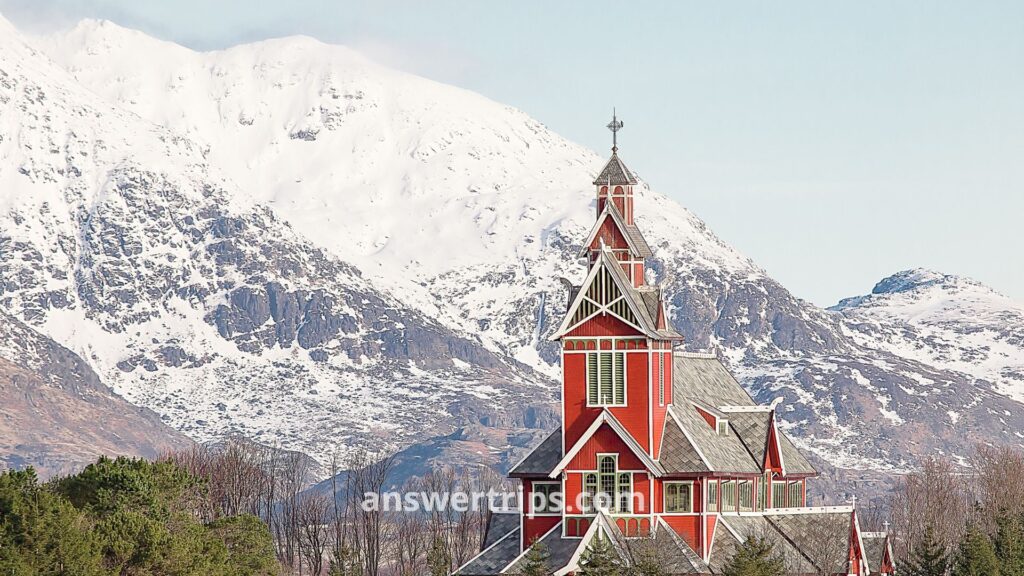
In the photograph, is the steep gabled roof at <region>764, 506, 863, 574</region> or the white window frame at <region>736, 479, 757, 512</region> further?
the white window frame at <region>736, 479, 757, 512</region>

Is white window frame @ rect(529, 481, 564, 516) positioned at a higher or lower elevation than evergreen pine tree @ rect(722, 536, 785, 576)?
higher

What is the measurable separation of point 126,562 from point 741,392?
52234 millimetres

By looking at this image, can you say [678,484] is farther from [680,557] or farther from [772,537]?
[772,537]

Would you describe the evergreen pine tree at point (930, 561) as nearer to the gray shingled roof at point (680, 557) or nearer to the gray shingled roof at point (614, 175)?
the gray shingled roof at point (680, 557)

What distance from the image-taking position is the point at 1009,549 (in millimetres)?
126500

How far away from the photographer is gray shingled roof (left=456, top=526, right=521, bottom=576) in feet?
392

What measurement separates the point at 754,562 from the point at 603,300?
742 inches

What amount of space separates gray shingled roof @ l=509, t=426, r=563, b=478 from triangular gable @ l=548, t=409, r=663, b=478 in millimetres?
2072

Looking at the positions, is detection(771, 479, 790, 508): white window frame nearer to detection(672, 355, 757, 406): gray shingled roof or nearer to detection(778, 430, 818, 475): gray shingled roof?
detection(778, 430, 818, 475): gray shingled roof

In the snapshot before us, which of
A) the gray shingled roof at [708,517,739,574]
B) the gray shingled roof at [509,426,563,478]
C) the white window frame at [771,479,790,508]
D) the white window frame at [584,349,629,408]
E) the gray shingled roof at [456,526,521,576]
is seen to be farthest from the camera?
the white window frame at [771,479,790,508]

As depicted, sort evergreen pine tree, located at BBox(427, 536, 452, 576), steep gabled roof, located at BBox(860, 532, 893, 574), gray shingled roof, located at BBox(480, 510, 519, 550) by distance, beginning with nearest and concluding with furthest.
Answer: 1. gray shingled roof, located at BBox(480, 510, 519, 550)
2. steep gabled roof, located at BBox(860, 532, 893, 574)
3. evergreen pine tree, located at BBox(427, 536, 452, 576)

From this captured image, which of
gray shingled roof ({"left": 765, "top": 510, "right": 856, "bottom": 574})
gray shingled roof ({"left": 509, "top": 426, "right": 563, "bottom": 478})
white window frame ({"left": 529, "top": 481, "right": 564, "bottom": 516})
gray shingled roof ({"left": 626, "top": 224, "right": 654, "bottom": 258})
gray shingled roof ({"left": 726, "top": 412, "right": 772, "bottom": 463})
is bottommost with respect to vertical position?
gray shingled roof ({"left": 765, "top": 510, "right": 856, "bottom": 574})

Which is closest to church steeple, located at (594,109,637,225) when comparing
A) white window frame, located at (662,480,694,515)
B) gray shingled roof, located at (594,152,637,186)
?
gray shingled roof, located at (594,152,637,186)

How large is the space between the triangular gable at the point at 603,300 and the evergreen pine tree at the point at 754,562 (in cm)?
1358
